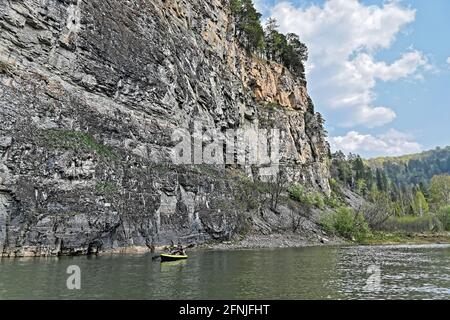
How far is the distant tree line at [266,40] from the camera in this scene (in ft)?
334

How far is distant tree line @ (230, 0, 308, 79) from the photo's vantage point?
101938mm

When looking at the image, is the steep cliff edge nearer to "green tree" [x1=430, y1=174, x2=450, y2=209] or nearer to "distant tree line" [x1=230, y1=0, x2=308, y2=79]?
"distant tree line" [x1=230, y1=0, x2=308, y2=79]

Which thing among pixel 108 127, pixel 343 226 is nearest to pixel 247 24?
pixel 343 226

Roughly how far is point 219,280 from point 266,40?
9846 centimetres

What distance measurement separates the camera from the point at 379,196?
442ft

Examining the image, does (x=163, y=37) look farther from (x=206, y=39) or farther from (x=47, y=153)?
(x=47, y=153)

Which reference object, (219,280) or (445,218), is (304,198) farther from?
(219,280)

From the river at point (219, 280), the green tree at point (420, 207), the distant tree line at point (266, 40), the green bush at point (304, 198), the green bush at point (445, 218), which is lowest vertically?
the river at point (219, 280)

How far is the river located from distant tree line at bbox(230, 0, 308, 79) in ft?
258

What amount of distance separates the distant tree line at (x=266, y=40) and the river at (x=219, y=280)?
78.6 m

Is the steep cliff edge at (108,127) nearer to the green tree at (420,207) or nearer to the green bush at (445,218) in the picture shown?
the green bush at (445,218)

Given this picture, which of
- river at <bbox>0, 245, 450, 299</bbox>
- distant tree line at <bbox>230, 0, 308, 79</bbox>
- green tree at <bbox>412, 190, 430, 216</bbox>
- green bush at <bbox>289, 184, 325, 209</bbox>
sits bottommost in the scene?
river at <bbox>0, 245, 450, 299</bbox>
